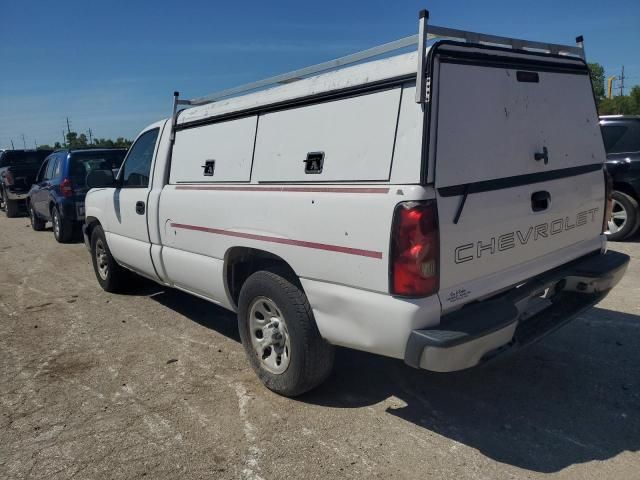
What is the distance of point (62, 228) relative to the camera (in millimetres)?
10438

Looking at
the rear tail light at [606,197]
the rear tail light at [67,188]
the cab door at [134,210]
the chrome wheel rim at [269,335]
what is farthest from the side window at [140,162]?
the rear tail light at [67,188]

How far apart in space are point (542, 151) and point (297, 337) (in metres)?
1.92

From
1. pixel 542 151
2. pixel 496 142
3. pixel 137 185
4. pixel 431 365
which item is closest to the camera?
pixel 431 365

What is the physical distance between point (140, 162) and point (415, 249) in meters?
3.58

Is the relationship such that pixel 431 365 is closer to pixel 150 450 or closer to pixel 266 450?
pixel 266 450

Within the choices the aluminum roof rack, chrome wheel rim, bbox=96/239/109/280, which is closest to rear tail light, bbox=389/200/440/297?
the aluminum roof rack

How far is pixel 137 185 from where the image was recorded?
17.1 ft

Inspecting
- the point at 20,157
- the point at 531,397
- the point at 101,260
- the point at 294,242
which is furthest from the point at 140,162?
the point at 20,157

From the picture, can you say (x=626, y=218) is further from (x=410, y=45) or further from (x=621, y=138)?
(x=410, y=45)

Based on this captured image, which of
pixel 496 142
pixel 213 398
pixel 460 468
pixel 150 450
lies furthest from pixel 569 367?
pixel 150 450

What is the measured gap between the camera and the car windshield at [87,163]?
1023 centimetres

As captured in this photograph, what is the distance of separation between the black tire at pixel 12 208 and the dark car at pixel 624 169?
15.8 m

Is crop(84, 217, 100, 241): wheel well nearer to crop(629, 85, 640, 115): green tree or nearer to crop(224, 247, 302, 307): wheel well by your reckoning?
crop(224, 247, 302, 307): wheel well

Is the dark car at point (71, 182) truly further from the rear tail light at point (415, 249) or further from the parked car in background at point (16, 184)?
the rear tail light at point (415, 249)
